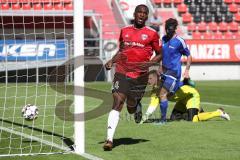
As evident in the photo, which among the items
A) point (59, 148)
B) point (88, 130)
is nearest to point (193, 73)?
point (88, 130)

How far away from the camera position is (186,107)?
13.2 meters

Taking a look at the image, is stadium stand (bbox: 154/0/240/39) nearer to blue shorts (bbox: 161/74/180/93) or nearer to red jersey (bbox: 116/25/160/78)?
blue shorts (bbox: 161/74/180/93)

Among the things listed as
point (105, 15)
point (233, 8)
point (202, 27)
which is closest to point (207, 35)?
point (202, 27)

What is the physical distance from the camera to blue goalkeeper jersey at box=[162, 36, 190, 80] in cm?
1262

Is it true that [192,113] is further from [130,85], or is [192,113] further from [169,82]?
[130,85]

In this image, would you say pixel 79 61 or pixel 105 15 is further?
pixel 105 15

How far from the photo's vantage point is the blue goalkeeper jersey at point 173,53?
12.6 meters

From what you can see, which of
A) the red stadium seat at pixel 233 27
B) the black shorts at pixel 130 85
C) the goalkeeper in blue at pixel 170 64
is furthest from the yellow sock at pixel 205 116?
Result: the red stadium seat at pixel 233 27

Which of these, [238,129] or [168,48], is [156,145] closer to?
[238,129]

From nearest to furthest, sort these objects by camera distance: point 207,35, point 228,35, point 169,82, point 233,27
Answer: point 169,82, point 207,35, point 228,35, point 233,27

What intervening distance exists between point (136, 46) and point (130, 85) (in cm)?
67

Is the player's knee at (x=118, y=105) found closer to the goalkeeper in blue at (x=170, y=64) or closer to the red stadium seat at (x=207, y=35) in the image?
the goalkeeper in blue at (x=170, y=64)

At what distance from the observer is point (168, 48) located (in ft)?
41.5

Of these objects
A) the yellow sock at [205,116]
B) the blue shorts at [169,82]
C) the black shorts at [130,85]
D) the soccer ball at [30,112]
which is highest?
the black shorts at [130,85]
